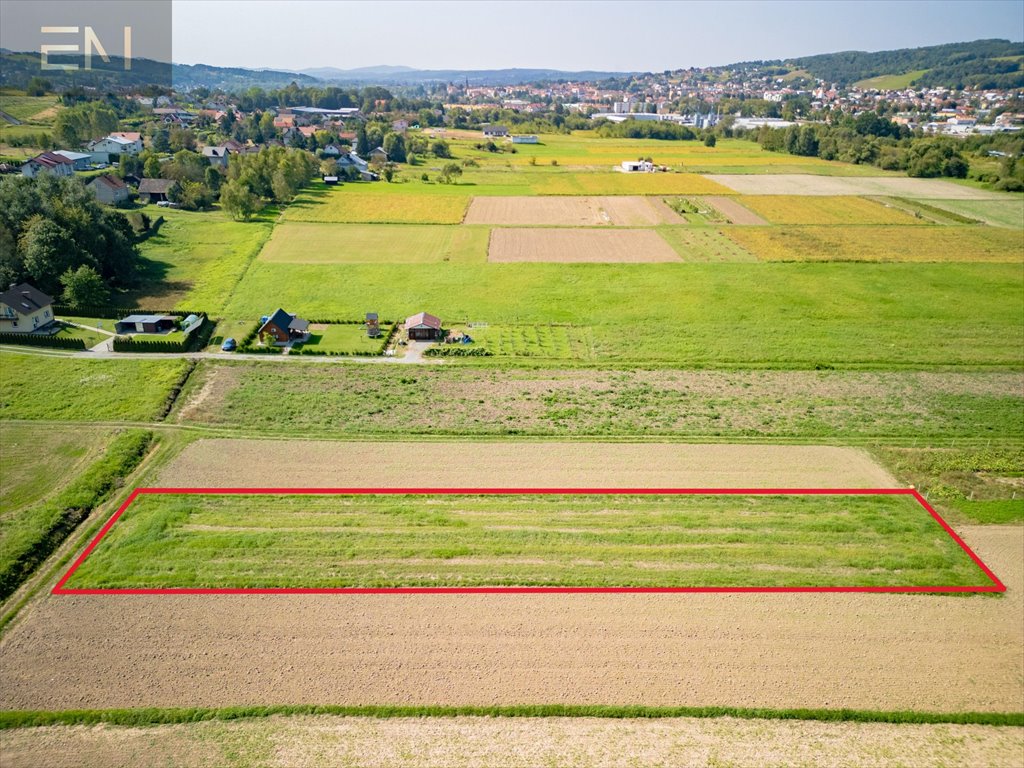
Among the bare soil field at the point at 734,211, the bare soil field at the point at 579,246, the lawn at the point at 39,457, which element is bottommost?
the lawn at the point at 39,457

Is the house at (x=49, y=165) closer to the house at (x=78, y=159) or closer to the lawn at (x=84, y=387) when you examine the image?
the house at (x=78, y=159)

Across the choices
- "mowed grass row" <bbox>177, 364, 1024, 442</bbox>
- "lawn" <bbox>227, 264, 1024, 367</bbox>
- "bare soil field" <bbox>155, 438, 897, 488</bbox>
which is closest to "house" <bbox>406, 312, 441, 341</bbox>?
"lawn" <bbox>227, 264, 1024, 367</bbox>

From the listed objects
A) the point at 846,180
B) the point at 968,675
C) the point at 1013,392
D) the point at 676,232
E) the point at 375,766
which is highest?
the point at 846,180

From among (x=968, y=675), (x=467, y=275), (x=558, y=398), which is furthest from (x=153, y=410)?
(x=968, y=675)

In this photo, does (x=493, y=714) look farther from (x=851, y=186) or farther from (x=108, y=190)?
(x=851, y=186)

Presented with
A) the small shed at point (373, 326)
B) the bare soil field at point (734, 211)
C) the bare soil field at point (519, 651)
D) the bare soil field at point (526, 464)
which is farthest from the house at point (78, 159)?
the bare soil field at point (519, 651)

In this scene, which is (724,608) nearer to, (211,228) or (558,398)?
(558,398)

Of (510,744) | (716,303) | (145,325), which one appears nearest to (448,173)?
(716,303)
